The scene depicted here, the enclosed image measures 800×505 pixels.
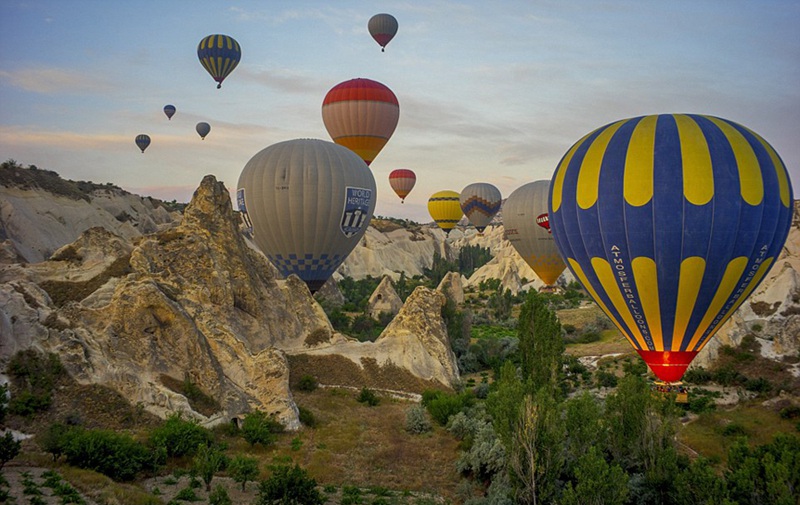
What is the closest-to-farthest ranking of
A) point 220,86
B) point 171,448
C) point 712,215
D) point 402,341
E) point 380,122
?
point 171,448, point 712,215, point 402,341, point 380,122, point 220,86

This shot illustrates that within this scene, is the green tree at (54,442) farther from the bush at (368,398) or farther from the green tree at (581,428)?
the bush at (368,398)

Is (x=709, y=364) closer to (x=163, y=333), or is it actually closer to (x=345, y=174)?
(x=345, y=174)

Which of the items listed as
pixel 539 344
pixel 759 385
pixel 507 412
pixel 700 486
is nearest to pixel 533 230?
pixel 759 385

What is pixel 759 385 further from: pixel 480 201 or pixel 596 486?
pixel 480 201

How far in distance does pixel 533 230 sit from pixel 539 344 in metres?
48.9

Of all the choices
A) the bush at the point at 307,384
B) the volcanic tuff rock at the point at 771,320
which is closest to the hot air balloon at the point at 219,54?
the bush at the point at 307,384

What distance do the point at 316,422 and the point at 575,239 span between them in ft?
51.0

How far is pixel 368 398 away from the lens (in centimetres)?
3625

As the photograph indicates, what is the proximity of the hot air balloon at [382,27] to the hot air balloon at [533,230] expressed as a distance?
85.3 ft

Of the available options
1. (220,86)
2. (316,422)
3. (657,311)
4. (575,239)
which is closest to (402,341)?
(316,422)

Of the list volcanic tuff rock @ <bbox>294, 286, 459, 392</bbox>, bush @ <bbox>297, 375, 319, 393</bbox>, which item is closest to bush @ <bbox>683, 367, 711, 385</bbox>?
volcanic tuff rock @ <bbox>294, 286, 459, 392</bbox>

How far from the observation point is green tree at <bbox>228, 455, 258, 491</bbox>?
20.8m

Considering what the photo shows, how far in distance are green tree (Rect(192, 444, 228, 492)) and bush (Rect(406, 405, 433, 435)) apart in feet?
36.2

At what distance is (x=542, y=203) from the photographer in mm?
78125
